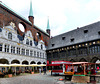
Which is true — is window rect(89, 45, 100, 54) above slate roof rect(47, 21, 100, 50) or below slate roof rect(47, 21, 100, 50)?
below

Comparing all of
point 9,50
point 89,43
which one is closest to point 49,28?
point 89,43

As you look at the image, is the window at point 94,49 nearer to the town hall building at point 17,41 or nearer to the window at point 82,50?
the window at point 82,50

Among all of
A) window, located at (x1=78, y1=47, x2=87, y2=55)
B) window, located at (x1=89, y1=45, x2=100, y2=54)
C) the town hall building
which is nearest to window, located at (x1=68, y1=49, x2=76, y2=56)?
window, located at (x1=78, y1=47, x2=87, y2=55)

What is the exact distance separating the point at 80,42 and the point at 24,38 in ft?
52.3

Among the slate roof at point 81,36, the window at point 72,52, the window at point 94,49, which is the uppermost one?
the slate roof at point 81,36

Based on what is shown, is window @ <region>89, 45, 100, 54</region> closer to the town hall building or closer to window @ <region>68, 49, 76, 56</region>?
window @ <region>68, 49, 76, 56</region>

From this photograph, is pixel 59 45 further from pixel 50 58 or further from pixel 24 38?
pixel 24 38

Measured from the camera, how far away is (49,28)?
52.2 meters

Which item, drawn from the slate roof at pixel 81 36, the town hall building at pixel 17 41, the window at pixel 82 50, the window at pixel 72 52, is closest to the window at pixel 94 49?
the window at pixel 82 50

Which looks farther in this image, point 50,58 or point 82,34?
point 50,58

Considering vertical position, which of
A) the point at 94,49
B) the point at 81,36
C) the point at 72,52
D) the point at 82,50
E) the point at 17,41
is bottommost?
the point at 72,52

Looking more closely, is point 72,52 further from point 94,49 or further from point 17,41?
point 17,41

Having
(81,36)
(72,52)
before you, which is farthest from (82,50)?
(81,36)

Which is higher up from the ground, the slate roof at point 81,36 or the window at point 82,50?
the slate roof at point 81,36
